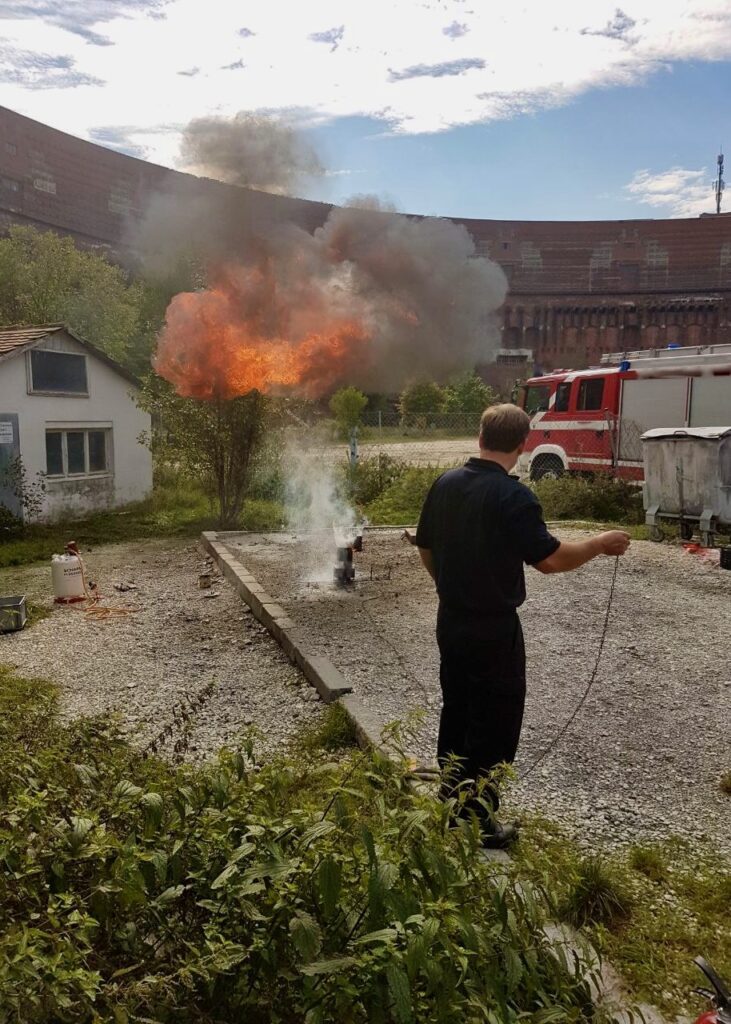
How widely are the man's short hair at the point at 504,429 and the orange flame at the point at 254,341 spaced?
868cm

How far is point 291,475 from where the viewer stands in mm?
16031

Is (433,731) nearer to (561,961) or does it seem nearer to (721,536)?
(561,961)

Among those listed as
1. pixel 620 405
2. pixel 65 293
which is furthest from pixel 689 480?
pixel 65 293

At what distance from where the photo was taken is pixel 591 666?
629 centimetres

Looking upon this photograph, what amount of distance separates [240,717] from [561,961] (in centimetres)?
345

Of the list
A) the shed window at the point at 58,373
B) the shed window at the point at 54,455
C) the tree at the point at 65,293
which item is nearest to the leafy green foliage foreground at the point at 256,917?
the shed window at the point at 58,373

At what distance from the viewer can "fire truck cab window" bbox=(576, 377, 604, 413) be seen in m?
15.0

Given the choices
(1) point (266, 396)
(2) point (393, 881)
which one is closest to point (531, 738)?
(2) point (393, 881)

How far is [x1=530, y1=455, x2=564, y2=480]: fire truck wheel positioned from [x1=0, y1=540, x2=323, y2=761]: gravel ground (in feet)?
28.3

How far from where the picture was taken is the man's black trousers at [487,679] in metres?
3.35

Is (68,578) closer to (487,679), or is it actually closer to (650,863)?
(487,679)

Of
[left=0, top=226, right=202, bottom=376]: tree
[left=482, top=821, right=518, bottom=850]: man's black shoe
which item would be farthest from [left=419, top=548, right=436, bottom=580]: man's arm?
[left=0, top=226, right=202, bottom=376]: tree

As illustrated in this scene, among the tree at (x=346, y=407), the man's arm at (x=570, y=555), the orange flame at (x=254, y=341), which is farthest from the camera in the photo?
the tree at (x=346, y=407)

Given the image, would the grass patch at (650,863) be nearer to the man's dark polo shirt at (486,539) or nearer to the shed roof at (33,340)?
the man's dark polo shirt at (486,539)
